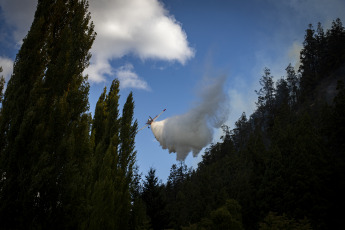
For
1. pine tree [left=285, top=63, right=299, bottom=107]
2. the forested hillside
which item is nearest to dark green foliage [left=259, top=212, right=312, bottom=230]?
the forested hillside

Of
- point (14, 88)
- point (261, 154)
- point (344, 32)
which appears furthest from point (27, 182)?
point (344, 32)

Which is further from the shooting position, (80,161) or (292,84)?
(292,84)

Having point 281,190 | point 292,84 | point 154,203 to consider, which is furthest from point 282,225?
point 292,84

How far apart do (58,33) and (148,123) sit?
2525cm

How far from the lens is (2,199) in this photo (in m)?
6.66

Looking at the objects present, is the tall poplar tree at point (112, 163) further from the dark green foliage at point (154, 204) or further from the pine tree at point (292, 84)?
the pine tree at point (292, 84)

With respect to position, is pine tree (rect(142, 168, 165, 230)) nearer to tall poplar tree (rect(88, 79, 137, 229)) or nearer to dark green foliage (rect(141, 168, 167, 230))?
dark green foliage (rect(141, 168, 167, 230))

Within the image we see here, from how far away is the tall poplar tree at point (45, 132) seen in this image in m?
6.93

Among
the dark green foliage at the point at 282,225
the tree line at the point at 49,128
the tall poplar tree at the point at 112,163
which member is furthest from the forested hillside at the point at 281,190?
the tree line at the point at 49,128

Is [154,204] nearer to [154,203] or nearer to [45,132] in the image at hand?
[154,203]

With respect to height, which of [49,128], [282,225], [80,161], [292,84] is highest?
[292,84]

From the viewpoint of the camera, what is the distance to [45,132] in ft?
24.6

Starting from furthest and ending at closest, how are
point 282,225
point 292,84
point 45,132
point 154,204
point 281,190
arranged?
point 292,84 → point 281,190 → point 154,204 → point 282,225 → point 45,132

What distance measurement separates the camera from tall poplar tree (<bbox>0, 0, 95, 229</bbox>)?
6.93 m
